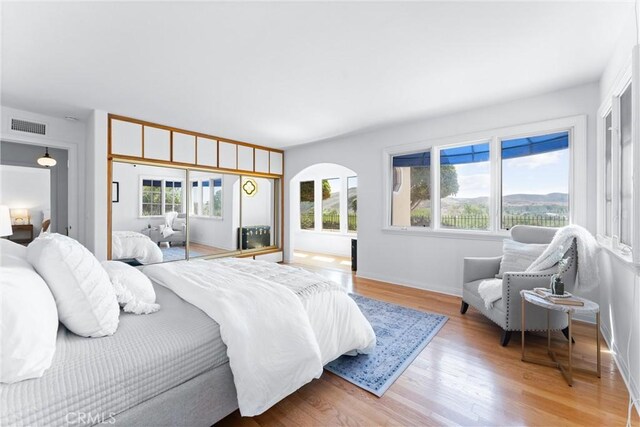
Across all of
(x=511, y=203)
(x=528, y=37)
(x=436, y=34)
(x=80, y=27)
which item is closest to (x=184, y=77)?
(x=80, y=27)

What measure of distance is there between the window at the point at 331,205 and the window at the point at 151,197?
4283 millimetres

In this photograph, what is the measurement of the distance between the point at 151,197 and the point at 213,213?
107 centimetres

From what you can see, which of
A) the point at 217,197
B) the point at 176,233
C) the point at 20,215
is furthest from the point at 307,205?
the point at 20,215

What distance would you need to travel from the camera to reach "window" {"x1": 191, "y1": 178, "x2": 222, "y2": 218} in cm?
500

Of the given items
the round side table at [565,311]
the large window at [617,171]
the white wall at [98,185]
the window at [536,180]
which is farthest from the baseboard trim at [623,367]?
the white wall at [98,185]

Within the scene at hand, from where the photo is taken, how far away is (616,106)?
2469 millimetres

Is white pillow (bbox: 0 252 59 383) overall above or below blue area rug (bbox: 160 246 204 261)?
above

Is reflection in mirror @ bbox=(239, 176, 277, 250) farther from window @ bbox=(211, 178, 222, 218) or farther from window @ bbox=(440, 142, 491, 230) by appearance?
window @ bbox=(440, 142, 491, 230)

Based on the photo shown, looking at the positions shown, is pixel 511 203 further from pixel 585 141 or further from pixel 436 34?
pixel 436 34

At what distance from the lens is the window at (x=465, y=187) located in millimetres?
3889

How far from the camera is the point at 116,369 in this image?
1.15m

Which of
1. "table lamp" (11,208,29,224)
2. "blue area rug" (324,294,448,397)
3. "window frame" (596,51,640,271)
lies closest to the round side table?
"window frame" (596,51,640,271)

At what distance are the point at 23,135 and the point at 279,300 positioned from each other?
183 inches

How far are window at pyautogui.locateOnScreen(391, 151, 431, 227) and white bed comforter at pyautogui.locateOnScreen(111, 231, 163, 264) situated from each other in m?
4.01
